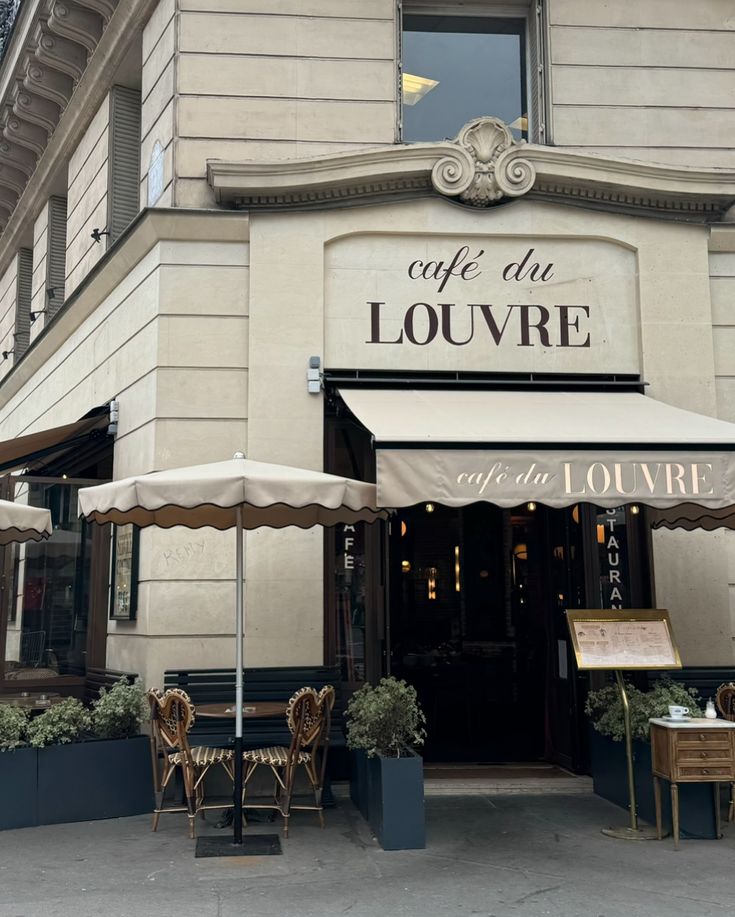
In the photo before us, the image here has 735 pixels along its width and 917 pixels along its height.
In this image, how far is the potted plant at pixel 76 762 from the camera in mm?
7609

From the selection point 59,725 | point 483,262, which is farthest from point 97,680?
point 483,262

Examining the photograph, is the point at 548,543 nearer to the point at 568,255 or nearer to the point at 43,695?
the point at 568,255

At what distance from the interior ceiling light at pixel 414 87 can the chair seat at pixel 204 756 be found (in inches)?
271

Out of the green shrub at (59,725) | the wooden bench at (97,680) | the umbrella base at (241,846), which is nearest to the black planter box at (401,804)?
the umbrella base at (241,846)

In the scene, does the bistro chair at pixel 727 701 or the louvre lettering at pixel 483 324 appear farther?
the louvre lettering at pixel 483 324

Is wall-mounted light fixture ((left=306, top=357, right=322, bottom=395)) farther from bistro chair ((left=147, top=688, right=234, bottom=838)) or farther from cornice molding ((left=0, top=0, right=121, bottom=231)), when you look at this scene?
cornice molding ((left=0, top=0, right=121, bottom=231))

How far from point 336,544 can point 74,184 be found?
7.32 m

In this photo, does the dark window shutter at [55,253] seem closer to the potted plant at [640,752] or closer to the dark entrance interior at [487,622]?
the dark entrance interior at [487,622]

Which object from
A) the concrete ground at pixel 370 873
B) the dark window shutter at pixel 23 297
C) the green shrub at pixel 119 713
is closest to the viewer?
the concrete ground at pixel 370 873

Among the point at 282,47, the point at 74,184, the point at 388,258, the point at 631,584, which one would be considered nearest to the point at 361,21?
the point at 282,47

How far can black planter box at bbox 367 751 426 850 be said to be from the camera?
22.7 feet

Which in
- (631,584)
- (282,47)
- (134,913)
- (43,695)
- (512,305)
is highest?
(282,47)

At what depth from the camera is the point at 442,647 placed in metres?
13.1

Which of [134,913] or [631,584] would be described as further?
[631,584]
